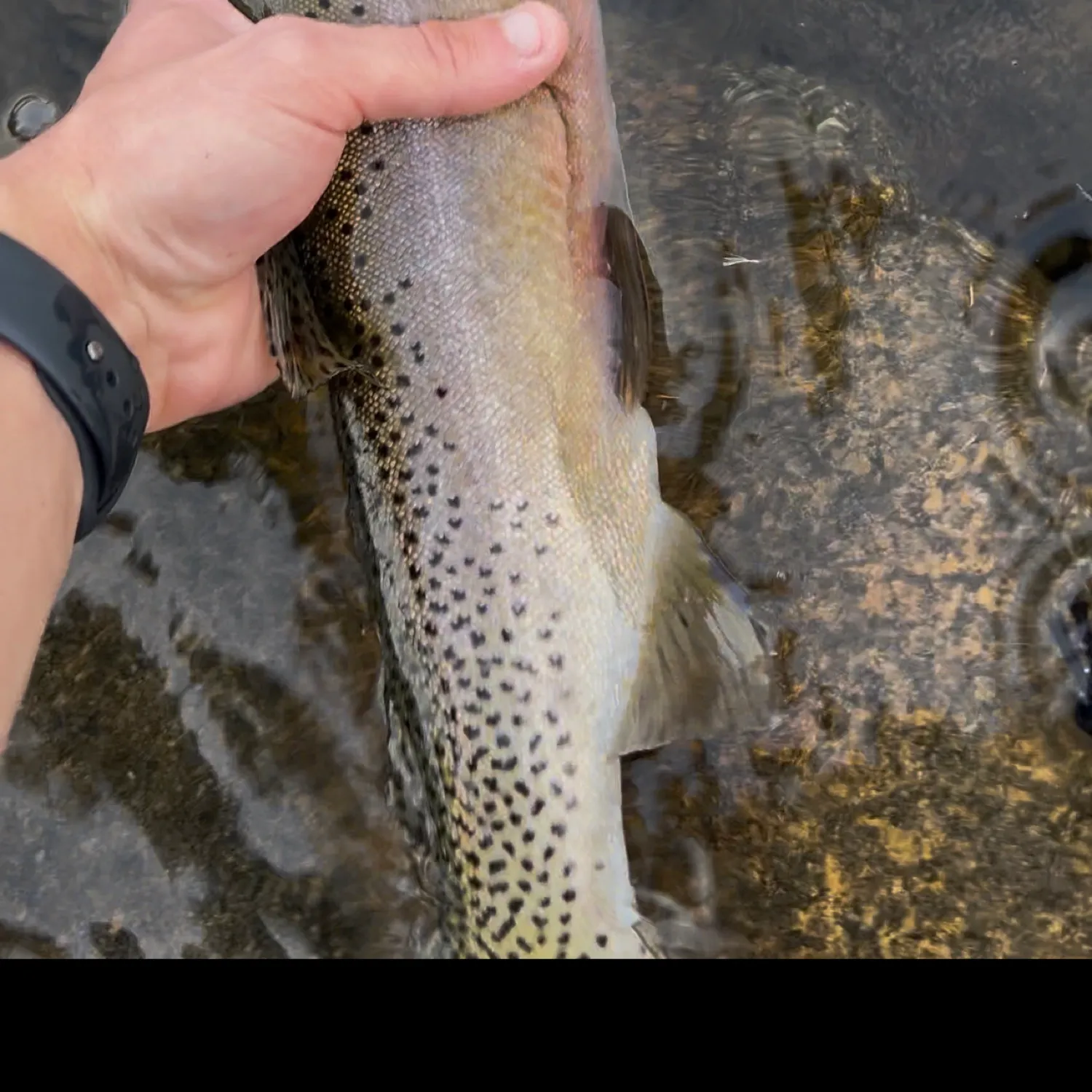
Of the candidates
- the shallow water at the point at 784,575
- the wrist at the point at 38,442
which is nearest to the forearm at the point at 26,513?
the wrist at the point at 38,442

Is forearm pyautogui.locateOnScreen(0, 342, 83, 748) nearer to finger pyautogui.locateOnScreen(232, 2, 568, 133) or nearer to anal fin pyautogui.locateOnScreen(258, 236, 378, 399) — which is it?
anal fin pyautogui.locateOnScreen(258, 236, 378, 399)

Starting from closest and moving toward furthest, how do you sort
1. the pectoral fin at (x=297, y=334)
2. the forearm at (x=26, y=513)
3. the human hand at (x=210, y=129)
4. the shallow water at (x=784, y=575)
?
→ the forearm at (x=26, y=513)
the human hand at (x=210, y=129)
the pectoral fin at (x=297, y=334)
the shallow water at (x=784, y=575)

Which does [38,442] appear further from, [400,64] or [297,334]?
[400,64]

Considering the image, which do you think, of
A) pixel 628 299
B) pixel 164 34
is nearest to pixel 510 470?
pixel 628 299

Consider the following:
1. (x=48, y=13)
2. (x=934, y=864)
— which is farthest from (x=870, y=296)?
(x=48, y=13)

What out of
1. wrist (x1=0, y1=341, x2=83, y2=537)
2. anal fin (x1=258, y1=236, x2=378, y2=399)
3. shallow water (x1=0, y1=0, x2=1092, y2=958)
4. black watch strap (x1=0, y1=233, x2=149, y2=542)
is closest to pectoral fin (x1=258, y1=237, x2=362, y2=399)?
anal fin (x1=258, y1=236, x2=378, y2=399)

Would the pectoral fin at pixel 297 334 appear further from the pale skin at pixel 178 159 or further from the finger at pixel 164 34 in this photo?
the finger at pixel 164 34

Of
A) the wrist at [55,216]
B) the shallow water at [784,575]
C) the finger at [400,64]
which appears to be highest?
the finger at [400,64]
